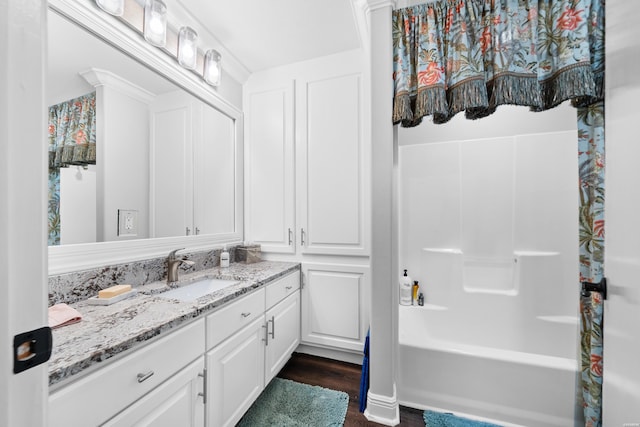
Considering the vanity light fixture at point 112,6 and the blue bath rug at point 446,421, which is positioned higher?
the vanity light fixture at point 112,6

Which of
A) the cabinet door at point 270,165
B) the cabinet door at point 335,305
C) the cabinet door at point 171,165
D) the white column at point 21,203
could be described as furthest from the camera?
the cabinet door at point 270,165

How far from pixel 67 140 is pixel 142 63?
0.64 meters

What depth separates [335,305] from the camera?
83.1 inches

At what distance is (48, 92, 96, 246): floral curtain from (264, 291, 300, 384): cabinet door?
3.93ft

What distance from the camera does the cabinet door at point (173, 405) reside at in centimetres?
86

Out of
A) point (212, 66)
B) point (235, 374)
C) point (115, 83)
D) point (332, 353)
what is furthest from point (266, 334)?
point (212, 66)

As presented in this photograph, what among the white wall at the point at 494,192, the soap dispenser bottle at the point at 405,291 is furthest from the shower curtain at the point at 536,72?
the soap dispenser bottle at the point at 405,291

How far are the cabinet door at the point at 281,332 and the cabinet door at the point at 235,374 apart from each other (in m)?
0.08

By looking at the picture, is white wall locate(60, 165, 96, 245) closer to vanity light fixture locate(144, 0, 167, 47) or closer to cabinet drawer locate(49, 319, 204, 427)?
cabinet drawer locate(49, 319, 204, 427)

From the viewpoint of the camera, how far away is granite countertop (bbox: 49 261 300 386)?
714 millimetres

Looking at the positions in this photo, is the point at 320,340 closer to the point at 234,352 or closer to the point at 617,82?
the point at 234,352

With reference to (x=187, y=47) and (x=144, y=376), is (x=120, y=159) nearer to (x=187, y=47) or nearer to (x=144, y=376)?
(x=187, y=47)

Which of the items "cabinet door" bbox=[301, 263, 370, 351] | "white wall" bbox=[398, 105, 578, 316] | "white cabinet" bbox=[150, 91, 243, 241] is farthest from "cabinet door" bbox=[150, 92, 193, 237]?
"white wall" bbox=[398, 105, 578, 316]

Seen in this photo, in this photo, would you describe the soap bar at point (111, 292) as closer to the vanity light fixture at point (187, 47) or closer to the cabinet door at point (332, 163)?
the cabinet door at point (332, 163)
